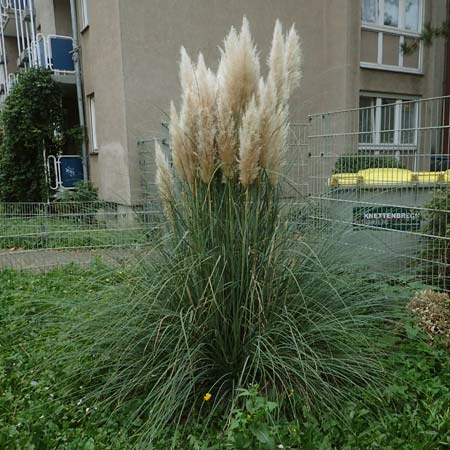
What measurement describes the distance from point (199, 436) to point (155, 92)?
6.97 meters

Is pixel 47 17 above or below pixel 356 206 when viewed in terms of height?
above

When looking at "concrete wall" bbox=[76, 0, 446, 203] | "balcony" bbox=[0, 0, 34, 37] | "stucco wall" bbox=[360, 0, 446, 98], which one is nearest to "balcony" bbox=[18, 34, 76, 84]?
"concrete wall" bbox=[76, 0, 446, 203]

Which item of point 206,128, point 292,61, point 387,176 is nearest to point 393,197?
point 387,176

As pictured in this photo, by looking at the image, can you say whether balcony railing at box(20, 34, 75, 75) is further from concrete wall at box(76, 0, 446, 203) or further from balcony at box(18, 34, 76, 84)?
concrete wall at box(76, 0, 446, 203)

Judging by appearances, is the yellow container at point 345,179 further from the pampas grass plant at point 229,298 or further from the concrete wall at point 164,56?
the concrete wall at point 164,56

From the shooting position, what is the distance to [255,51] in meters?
2.10

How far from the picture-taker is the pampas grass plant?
1870 millimetres

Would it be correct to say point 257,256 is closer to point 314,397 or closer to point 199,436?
point 314,397

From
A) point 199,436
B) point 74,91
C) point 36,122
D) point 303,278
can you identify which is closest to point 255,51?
point 303,278

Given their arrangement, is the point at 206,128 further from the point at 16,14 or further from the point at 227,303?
the point at 16,14

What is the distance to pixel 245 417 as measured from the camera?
5.11 ft

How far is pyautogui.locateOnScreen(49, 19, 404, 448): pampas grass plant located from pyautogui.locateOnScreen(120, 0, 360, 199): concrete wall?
4.73 m

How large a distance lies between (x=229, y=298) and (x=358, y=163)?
8.06 feet

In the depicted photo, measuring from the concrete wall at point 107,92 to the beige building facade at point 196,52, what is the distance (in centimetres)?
2
